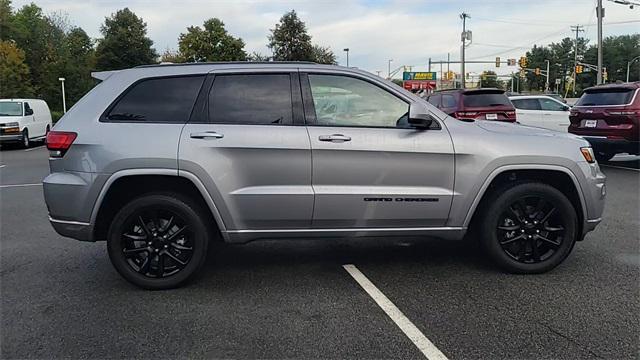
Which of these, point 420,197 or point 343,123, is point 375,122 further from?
point 420,197

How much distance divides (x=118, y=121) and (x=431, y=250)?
3.21m

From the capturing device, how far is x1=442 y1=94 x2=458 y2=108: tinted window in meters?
14.0

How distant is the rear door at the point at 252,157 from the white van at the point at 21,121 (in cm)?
1825

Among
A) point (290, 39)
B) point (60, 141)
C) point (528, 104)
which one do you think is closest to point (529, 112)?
point (528, 104)

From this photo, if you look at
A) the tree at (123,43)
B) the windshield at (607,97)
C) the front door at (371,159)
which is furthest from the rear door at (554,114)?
the tree at (123,43)

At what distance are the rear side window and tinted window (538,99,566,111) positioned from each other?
48.7ft

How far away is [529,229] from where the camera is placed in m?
4.65

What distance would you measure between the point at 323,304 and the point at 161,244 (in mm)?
1402

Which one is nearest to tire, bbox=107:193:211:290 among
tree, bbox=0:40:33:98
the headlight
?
the headlight

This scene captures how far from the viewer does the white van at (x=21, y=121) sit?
1947 centimetres

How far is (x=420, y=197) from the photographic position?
14.5 ft

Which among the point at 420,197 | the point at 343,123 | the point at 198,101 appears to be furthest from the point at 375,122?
the point at 198,101

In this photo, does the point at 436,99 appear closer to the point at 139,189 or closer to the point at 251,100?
the point at 251,100

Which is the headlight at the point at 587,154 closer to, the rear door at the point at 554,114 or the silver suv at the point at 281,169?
the silver suv at the point at 281,169
